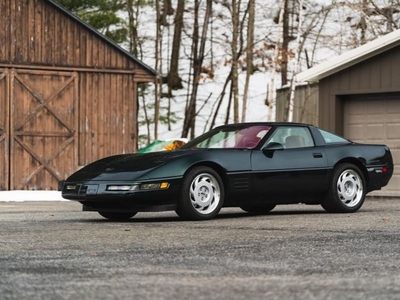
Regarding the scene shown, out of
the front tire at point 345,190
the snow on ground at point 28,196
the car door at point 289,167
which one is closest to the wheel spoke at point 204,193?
the car door at point 289,167

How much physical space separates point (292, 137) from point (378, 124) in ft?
26.5

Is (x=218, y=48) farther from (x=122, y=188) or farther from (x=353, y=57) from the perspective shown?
(x=122, y=188)

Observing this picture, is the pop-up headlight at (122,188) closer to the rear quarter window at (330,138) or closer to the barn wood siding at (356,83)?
the rear quarter window at (330,138)

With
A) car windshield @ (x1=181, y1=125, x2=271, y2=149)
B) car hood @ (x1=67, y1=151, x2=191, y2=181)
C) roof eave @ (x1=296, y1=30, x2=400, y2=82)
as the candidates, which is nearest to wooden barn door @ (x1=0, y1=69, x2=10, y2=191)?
roof eave @ (x1=296, y1=30, x2=400, y2=82)

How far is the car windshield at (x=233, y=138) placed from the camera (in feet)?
42.3

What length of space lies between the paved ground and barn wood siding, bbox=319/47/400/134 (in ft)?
29.3

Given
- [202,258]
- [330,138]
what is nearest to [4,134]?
[330,138]

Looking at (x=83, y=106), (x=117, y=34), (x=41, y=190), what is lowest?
(x=41, y=190)

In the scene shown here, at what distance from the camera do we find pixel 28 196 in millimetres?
20906

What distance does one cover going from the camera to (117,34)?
38.8 metres

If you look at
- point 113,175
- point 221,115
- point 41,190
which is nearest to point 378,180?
point 113,175

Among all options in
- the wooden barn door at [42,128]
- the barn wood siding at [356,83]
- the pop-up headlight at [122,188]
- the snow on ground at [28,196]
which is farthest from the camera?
the wooden barn door at [42,128]

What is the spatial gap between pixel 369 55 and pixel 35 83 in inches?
305

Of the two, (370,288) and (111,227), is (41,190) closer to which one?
(111,227)
